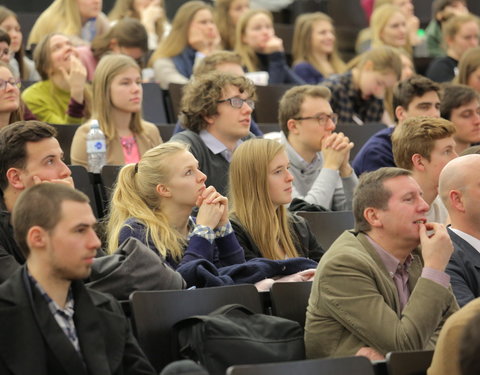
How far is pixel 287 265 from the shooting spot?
3969 millimetres

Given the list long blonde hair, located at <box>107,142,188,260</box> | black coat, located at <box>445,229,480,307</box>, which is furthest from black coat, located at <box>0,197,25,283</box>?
black coat, located at <box>445,229,480,307</box>

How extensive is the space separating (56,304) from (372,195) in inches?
46.6

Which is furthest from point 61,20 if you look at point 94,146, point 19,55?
point 94,146

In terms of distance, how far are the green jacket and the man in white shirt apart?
53.0 inches

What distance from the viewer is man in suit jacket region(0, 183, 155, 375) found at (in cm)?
282

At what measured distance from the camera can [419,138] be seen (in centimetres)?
472

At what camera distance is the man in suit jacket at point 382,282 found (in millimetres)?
3285

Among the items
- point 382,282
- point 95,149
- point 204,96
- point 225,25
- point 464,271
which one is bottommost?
point 464,271

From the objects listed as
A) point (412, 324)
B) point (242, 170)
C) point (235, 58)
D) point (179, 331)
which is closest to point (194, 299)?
point (179, 331)

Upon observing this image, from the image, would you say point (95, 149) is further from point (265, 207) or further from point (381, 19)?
point (381, 19)

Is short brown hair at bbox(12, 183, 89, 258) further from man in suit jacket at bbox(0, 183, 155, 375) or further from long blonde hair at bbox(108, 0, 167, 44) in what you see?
long blonde hair at bbox(108, 0, 167, 44)

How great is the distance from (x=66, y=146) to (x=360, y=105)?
2376 mm

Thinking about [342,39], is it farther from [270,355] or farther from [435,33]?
[270,355]

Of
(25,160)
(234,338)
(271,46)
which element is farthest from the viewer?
(271,46)
